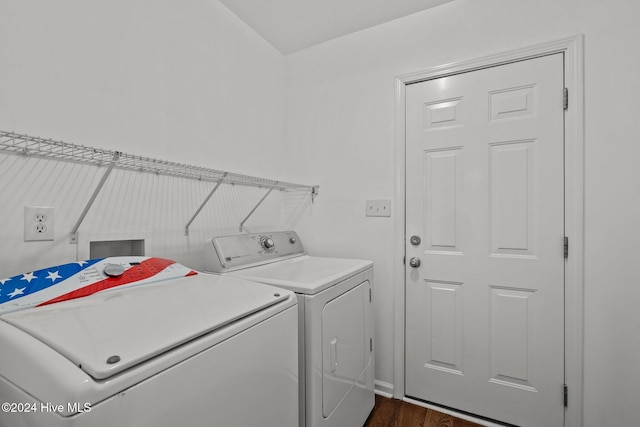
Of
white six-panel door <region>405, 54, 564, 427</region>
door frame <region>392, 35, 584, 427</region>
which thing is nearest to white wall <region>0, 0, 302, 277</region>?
white six-panel door <region>405, 54, 564, 427</region>

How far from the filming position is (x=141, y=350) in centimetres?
65

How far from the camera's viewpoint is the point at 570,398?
1590 millimetres

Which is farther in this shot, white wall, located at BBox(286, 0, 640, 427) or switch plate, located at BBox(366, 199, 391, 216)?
switch plate, located at BBox(366, 199, 391, 216)

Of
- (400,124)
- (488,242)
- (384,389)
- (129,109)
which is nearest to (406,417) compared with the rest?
(384,389)

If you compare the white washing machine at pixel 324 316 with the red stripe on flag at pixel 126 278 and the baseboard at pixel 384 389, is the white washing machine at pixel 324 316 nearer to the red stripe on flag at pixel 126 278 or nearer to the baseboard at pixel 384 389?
the baseboard at pixel 384 389

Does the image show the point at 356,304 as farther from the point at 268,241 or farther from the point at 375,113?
the point at 375,113

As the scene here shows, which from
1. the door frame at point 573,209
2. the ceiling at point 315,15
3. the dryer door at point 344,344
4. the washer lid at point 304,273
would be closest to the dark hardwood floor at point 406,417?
the dryer door at point 344,344

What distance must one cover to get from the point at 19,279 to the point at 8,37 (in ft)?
2.83

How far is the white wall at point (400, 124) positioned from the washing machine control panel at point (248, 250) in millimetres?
343

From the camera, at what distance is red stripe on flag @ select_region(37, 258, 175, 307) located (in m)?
0.98

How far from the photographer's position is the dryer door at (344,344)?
1333mm

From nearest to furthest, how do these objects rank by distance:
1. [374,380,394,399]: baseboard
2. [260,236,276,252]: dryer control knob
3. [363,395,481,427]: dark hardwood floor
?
[363,395,481,427]: dark hardwood floor, [260,236,276,252]: dryer control knob, [374,380,394,399]: baseboard

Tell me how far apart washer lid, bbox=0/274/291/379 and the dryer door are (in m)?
0.36

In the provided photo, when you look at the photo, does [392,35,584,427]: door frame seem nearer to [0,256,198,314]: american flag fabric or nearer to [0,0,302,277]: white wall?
[0,0,302,277]: white wall
